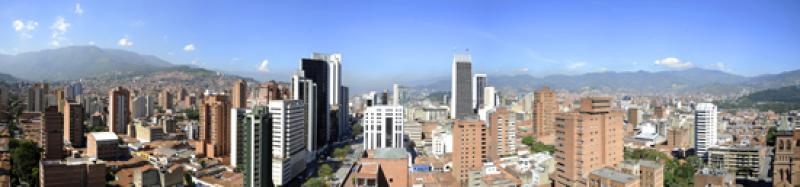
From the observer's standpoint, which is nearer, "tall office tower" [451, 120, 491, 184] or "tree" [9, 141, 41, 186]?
"tree" [9, 141, 41, 186]

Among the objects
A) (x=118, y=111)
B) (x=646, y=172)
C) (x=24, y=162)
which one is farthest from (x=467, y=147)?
(x=118, y=111)

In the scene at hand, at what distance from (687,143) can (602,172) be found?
10.5 m

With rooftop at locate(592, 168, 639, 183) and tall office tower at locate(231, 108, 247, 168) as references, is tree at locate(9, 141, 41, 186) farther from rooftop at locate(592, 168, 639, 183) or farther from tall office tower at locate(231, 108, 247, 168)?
rooftop at locate(592, 168, 639, 183)

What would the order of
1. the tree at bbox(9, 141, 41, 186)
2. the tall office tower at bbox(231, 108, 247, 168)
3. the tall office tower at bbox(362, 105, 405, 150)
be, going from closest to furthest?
the tree at bbox(9, 141, 41, 186) → the tall office tower at bbox(231, 108, 247, 168) → the tall office tower at bbox(362, 105, 405, 150)

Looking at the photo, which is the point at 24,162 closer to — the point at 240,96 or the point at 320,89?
the point at 320,89

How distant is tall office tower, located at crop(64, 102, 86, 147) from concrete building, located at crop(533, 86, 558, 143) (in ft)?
47.7

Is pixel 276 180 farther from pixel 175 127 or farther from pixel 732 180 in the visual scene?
pixel 175 127

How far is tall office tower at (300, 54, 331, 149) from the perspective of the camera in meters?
15.9

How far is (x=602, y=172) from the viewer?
25.0ft

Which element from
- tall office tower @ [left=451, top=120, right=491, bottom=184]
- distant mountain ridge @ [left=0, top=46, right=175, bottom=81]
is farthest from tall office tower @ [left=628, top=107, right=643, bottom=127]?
distant mountain ridge @ [left=0, top=46, right=175, bottom=81]

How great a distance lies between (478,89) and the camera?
A: 2389 cm

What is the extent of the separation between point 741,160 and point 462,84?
11.3 m

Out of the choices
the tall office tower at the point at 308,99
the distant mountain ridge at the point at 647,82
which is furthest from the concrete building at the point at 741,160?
the distant mountain ridge at the point at 647,82

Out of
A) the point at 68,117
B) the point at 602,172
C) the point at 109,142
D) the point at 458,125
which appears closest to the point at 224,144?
the point at 109,142
